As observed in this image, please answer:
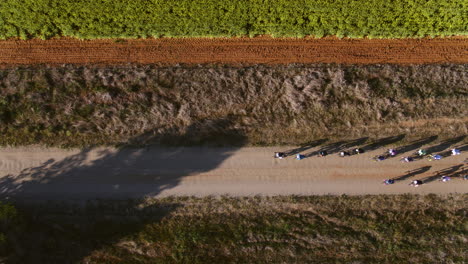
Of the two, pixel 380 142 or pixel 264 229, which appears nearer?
pixel 264 229

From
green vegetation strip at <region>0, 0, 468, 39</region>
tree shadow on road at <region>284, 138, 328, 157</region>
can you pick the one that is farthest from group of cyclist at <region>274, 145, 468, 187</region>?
green vegetation strip at <region>0, 0, 468, 39</region>

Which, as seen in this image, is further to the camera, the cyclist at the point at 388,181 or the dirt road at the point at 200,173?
the cyclist at the point at 388,181

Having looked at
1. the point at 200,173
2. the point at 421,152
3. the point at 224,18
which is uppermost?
the point at 224,18

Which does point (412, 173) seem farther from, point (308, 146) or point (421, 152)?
point (308, 146)

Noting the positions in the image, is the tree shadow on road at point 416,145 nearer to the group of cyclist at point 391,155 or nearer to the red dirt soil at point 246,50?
the group of cyclist at point 391,155

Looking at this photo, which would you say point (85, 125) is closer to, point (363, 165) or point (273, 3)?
point (273, 3)

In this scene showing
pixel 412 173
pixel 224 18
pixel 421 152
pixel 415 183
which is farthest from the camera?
pixel 224 18

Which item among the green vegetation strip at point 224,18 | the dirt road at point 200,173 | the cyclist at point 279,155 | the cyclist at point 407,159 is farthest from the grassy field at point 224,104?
the green vegetation strip at point 224,18

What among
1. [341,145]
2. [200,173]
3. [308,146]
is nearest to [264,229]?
[200,173]
